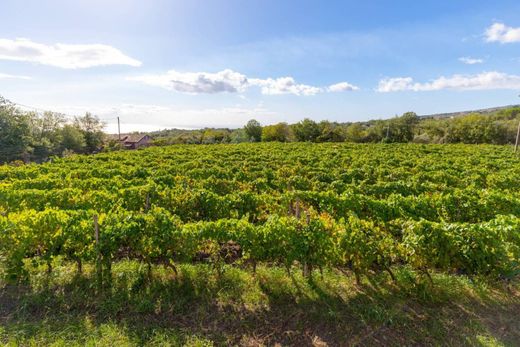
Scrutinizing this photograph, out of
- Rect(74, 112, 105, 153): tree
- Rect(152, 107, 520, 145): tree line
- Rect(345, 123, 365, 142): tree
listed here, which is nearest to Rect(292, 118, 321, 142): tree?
Rect(152, 107, 520, 145): tree line

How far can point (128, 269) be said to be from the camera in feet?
19.6

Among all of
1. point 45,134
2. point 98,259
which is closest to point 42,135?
point 45,134

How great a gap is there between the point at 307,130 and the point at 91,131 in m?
47.2

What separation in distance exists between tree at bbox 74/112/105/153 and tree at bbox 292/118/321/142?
143 ft

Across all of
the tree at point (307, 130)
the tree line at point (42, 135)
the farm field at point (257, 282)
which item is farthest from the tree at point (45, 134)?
the tree at point (307, 130)

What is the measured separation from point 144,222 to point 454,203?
8.97 meters

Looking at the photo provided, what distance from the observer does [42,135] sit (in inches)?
1638

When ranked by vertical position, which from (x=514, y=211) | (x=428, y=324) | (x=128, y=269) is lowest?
(x=428, y=324)

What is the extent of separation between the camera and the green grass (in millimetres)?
4301

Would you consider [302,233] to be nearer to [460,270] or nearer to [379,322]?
[379,322]

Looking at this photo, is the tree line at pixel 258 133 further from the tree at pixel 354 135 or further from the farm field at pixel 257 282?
the farm field at pixel 257 282

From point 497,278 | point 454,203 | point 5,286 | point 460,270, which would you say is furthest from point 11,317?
point 454,203

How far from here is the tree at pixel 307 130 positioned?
5947cm

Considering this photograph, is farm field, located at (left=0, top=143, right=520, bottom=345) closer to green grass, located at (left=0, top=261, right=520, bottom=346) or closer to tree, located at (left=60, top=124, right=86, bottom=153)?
green grass, located at (left=0, top=261, right=520, bottom=346)
